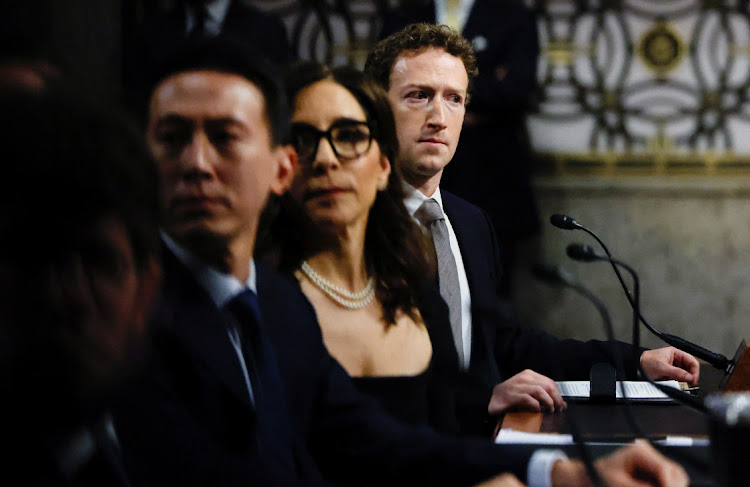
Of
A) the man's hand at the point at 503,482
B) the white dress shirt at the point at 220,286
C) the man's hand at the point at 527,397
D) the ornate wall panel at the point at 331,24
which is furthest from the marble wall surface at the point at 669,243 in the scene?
the white dress shirt at the point at 220,286

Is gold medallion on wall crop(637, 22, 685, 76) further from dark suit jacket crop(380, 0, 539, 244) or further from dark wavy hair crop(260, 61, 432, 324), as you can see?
dark wavy hair crop(260, 61, 432, 324)

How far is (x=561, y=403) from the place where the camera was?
1.80 meters

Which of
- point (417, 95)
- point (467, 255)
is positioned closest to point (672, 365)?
point (467, 255)

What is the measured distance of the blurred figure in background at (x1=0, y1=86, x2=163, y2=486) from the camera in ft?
2.37

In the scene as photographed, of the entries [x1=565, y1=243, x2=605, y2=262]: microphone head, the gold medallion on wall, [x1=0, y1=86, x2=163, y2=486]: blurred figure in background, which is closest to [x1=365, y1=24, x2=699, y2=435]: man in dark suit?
[x1=565, y1=243, x2=605, y2=262]: microphone head

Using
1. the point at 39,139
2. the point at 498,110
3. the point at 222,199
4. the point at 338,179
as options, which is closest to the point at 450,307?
the point at 338,179

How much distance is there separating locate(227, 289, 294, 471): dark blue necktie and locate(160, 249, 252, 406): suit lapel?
35mm

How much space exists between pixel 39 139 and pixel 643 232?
384 centimetres

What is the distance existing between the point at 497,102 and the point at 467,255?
4.59ft

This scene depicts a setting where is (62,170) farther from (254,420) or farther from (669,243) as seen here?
(669,243)

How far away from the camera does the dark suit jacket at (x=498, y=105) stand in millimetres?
3221

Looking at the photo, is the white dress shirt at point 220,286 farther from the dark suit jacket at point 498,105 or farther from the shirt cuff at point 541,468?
the dark suit jacket at point 498,105

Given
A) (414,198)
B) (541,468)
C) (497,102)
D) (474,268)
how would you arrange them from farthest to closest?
(497,102) → (474,268) → (414,198) → (541,468)

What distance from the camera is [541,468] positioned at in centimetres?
127
